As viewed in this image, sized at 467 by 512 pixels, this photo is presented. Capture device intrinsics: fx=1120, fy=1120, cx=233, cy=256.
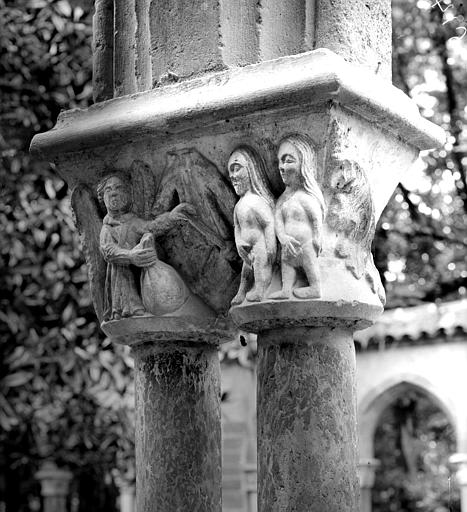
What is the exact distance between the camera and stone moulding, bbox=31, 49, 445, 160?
2674 millimetres

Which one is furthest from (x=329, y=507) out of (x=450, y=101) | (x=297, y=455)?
(x=450, y=101)

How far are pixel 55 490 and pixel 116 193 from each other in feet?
20.6

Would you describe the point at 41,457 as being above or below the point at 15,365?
below

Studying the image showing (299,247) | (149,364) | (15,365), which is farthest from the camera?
(15,365)

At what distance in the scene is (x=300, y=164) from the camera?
2.74m

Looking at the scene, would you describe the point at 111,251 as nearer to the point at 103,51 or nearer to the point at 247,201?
the point at 247,201

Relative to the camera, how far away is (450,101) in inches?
320

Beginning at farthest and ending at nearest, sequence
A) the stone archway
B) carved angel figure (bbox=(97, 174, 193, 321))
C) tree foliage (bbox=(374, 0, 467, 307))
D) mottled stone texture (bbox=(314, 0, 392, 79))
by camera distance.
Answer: the stone archway
tree foliage (bbox=(374, 0, 467, 307))
carved angel figure (bbox=(97, 174, 193, 321))
mottled stone texture (bbox=(314, 0, 392, 79))

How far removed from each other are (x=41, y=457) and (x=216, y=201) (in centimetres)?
424

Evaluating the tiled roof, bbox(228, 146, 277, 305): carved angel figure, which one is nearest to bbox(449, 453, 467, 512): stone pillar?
the tiled roof

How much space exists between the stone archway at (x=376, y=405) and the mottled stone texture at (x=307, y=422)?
6912 mm

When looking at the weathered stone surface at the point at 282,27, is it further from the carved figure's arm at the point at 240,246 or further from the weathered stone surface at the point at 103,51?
the weathered stone surface at the point at 103,51

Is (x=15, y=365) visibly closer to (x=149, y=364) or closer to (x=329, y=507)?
(x=149, y=364)

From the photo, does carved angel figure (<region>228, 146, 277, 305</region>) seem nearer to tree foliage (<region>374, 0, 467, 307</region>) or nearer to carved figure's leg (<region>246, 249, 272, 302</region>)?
carved figure's leg (<region>246, 249, 272, 302</region>)
